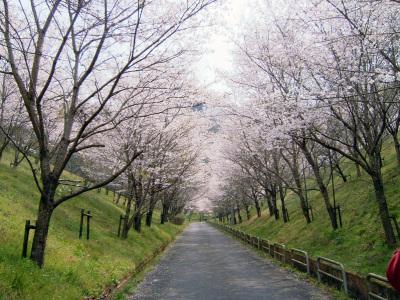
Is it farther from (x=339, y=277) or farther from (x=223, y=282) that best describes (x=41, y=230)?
(x=339, y=277)

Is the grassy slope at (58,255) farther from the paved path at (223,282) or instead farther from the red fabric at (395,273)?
the red fabric at (395,273)

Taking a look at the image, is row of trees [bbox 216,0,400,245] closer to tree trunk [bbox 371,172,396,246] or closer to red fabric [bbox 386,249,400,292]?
tree trunk [bbox 371,172,396,246]

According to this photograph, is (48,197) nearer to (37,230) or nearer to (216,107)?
(37,230)

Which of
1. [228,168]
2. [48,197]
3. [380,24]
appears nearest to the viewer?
[48,197]

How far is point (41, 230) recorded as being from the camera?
808 centimetres

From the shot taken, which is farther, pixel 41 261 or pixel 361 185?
pixel 361 185

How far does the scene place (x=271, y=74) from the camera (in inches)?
608

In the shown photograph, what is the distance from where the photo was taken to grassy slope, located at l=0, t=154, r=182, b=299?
7.27 meters

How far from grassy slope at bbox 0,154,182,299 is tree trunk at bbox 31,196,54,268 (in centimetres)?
25

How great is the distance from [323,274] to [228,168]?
28.8 meters

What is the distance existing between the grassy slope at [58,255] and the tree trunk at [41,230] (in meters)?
0.25

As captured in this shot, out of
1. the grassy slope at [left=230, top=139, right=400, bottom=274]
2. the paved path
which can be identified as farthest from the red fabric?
the grassy slope at [left=230, top=139, right=400, bottom=274]

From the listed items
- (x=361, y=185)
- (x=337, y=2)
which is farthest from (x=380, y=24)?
(x=361, y=185)

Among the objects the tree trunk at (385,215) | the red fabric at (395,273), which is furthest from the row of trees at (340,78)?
the red fabric at (395,273)
